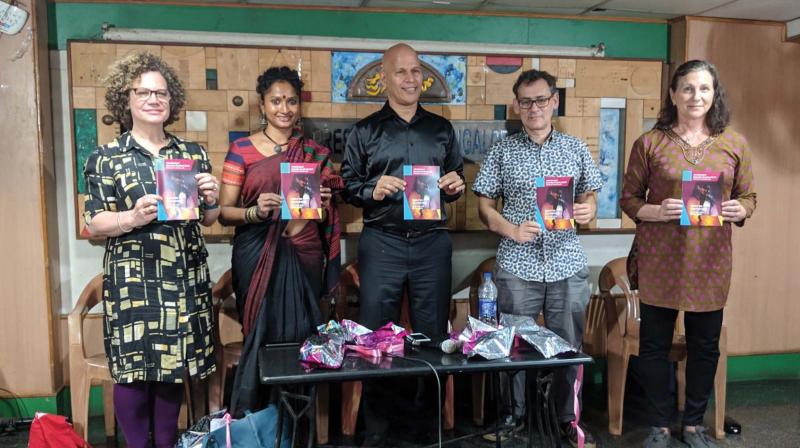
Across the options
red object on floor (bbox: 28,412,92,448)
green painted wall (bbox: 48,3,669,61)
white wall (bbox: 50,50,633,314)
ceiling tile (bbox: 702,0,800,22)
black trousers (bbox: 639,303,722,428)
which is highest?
ceiling tile (bbox: 702,0,800,22)

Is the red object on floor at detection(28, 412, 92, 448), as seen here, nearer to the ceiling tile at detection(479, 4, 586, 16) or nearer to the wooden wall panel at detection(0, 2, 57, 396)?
the wooden wall panel at detection(0, 2, 57, 396)

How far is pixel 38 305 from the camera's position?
3.05m

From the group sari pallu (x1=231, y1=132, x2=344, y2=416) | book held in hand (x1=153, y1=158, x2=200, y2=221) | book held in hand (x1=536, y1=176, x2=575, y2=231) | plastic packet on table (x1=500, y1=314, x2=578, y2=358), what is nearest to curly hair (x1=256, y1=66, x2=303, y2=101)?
sari pallu (x1=231, y1=132, x2=344, y2=416)

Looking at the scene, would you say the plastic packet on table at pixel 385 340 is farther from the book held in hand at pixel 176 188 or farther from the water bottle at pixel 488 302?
the book held in hand at pixel 176 188

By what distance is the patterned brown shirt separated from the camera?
7.18 ft

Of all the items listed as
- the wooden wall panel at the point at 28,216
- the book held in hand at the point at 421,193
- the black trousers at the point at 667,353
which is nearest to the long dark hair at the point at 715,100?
the black trousers at the point at 667,353

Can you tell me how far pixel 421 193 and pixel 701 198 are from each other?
114 centimetres

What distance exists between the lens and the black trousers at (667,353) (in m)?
2.72

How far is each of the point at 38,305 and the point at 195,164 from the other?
155 centimetres

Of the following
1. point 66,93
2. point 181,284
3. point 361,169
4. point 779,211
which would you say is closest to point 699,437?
point 779,211

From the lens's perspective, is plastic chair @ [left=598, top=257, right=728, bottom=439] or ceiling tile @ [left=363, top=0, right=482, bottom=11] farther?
ceiling tile @ [left=363, top=0, right=482, bottom=11]

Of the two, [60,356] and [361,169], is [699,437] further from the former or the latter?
[60,356]

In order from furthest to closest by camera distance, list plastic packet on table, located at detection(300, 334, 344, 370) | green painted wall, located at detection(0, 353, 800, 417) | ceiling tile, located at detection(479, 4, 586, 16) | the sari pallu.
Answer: green painted wall, located at detection(0, 353, 800, 417) → ceiling tile, located at detection(479, 4, 586, 16) → the sari pallu → plastic packet on table, located at detection(300, 334, 344, 370)

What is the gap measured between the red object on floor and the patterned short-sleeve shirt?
1939mm
